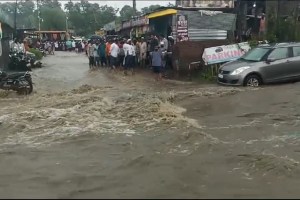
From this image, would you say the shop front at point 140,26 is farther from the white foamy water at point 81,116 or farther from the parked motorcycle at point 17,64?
the white foamy water at point 81,116

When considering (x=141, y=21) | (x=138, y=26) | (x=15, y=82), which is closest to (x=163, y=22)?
(x=141, y=21)

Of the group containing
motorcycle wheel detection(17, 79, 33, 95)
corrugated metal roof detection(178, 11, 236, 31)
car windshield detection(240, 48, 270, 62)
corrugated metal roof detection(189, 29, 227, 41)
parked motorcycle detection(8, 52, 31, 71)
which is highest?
corrugated metal roof detection(178, 11, 236, 31)

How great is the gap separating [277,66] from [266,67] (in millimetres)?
387

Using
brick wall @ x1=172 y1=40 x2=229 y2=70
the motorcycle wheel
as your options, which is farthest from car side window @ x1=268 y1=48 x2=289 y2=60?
the motorcycle wheel

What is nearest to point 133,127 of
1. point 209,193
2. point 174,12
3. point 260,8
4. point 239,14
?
point 209,193

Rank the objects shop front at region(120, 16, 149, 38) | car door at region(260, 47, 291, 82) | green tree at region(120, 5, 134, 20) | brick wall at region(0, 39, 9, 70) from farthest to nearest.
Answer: green tree at region(120, 5, 134, 20)
shop front at region(120, 16, 149, 38)
brick wall at region(0, 39, 9, 70)
car door at region(260, 47, 291, 82)

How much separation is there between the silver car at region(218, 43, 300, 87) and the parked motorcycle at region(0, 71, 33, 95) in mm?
6140

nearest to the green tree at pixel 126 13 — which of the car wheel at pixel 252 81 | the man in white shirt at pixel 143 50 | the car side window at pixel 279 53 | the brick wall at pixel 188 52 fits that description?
the man in white shirt at pixel 143 50

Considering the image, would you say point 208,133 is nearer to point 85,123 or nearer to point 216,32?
point 85,123

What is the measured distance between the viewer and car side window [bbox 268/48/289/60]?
1507 centimetres

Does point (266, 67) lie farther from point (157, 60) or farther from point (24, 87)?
point (24, 87)

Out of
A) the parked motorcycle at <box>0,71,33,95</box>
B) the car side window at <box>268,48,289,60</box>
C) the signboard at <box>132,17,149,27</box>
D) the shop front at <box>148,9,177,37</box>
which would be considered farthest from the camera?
the signboard at <box>132,17,149,27</box>

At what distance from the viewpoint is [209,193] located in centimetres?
550

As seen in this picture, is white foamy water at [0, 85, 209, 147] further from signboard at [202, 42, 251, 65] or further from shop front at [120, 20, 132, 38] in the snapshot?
shop front at [120, 20, 132, 38]
